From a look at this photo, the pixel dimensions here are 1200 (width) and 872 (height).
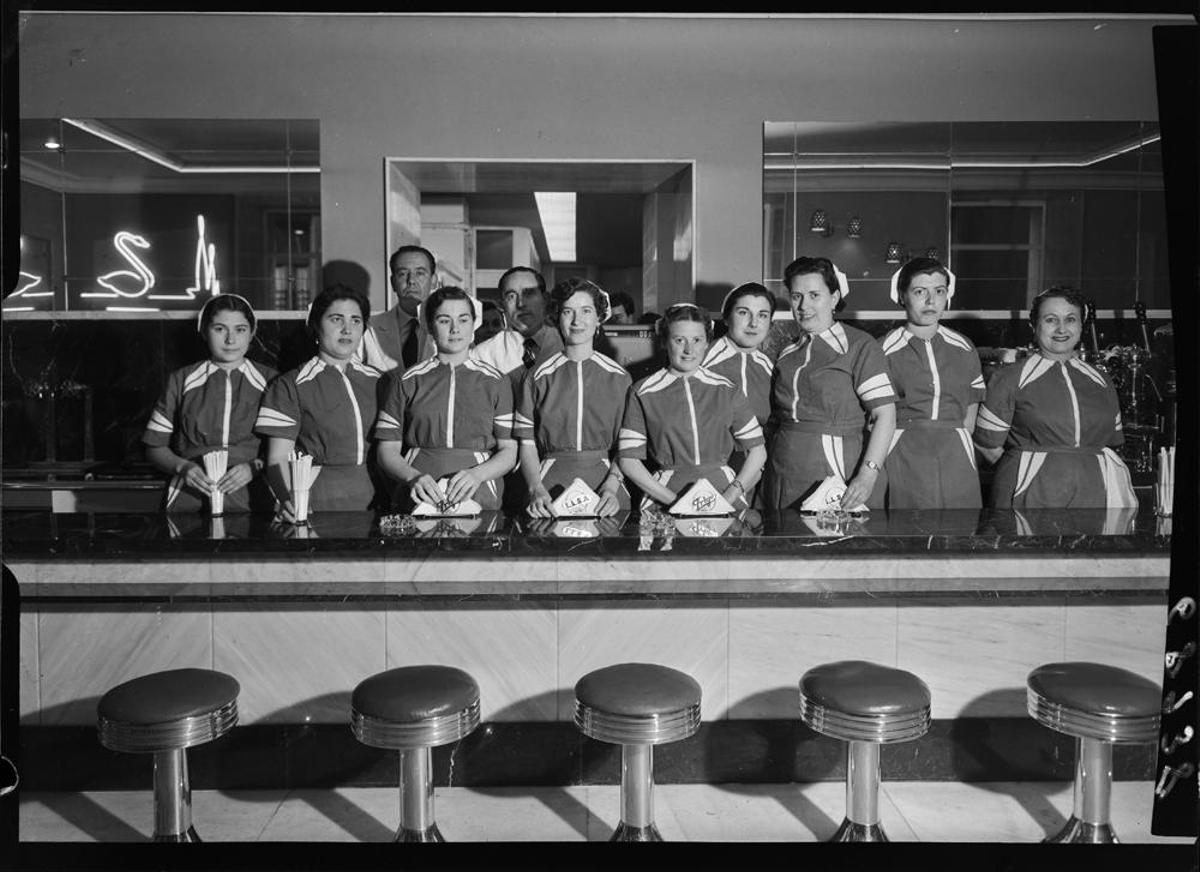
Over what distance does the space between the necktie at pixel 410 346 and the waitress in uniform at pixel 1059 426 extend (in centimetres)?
228

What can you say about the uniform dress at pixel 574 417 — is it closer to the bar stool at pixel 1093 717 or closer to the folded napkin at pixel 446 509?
the folded napkin at pixel 446 509

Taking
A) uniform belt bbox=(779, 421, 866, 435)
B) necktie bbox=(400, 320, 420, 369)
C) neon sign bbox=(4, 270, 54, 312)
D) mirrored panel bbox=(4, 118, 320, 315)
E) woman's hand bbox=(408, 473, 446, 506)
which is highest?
mirrored panel bbox=(4, 118, 320, 315)

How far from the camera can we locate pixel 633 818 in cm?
227

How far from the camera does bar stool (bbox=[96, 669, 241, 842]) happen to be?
6.89 ft

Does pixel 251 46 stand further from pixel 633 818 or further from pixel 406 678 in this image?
pixel 633 818

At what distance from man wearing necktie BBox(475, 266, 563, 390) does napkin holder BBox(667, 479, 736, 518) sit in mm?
1146

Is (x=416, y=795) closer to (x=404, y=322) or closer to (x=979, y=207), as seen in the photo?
(x=404, y=322)

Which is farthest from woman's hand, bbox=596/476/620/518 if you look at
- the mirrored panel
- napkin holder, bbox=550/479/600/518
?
the mirrored panel

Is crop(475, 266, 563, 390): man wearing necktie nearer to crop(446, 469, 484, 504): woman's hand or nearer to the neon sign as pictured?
crop(446, 469, 484, 504): woman's hand

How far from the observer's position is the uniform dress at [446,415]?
318cm

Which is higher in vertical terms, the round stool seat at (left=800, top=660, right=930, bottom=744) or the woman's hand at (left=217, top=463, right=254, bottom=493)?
the woman's hand at (left=217, top=463, right=254, bottom=493)

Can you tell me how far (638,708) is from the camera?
2109mm

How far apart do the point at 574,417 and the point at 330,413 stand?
0.84 m

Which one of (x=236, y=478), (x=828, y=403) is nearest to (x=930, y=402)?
(x=828, y=403)
